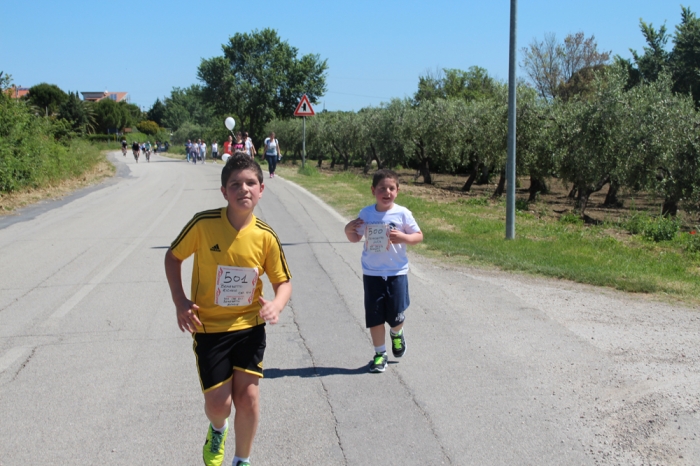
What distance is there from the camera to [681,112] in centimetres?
1619

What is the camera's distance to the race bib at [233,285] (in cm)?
323

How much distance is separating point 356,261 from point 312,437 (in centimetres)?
585

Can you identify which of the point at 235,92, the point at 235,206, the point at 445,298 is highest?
the point at 235,92

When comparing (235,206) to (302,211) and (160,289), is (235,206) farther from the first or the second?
(302,211)

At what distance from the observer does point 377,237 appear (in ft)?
16.4

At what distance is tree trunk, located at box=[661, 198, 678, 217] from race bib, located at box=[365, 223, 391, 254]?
14643 millimetres

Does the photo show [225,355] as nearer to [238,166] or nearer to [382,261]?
[238,166]

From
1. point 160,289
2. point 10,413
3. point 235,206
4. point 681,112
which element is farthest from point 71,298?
point 681,112

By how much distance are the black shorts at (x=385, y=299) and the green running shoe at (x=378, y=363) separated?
24 cm

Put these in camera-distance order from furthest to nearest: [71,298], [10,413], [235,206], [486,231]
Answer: [486,231] → [71,298] → [10,413] → [235,206]

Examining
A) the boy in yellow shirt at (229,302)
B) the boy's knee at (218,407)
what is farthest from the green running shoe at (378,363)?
the boy's knee at (218,407)

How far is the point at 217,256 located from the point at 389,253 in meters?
2.02

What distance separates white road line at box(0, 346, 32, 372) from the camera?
16.8ft

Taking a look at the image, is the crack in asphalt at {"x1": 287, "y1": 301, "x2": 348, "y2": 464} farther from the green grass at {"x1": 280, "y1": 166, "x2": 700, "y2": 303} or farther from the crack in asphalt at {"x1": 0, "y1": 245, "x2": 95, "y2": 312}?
the green grass at {"x1": 280, "y1": 166, "x2": 700, "y2": 303}
